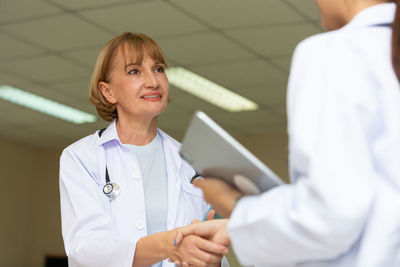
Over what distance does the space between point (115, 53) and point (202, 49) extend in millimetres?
3321

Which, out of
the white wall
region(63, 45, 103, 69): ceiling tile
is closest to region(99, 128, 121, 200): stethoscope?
region(63, 45, 103, 69): ceiling tile

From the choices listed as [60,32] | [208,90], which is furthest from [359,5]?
[208,90]

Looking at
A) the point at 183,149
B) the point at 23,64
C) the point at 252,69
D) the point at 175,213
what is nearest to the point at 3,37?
the point at 23,64

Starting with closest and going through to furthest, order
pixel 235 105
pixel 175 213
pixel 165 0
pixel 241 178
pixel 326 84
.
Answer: pixel 326 84
pixel 241 178
pixel 175 213
pixel 165 0
pixel 235 105

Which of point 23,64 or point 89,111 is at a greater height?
point 23,64

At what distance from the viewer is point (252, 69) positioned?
587 cm

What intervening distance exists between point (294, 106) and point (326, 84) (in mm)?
72

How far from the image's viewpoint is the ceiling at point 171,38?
4.51m

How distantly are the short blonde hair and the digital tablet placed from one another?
1.01 metres

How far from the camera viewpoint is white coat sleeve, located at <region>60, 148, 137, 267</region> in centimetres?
172

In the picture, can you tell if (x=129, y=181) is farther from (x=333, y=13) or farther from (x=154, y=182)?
(x=333, y=13)

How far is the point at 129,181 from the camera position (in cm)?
189

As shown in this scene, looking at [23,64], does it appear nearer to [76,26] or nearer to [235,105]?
[76,26]

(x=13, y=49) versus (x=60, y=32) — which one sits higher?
(x=60, y=32)
